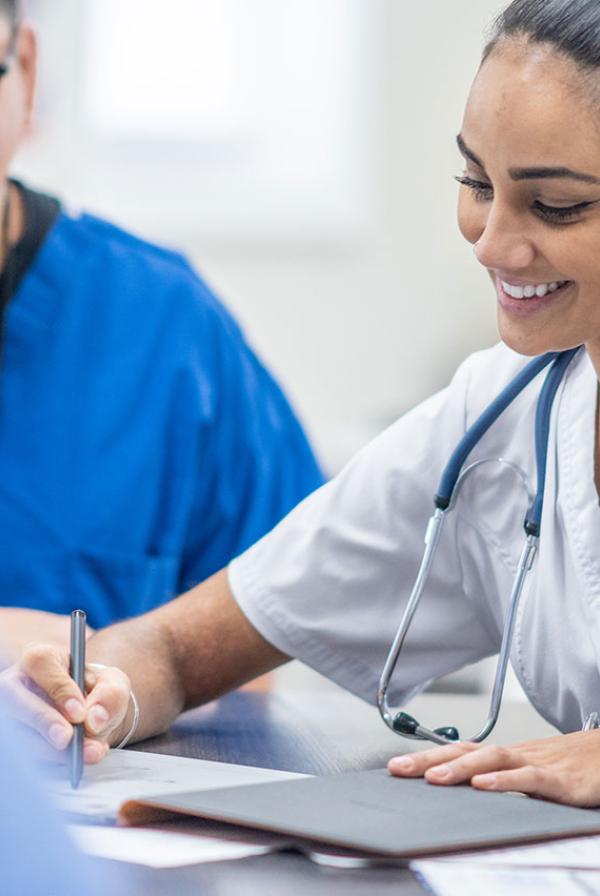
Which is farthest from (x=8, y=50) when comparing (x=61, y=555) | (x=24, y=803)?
(x=24, y=803)

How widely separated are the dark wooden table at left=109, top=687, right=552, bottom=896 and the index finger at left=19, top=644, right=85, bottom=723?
16 centimetres

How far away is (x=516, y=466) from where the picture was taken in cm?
132

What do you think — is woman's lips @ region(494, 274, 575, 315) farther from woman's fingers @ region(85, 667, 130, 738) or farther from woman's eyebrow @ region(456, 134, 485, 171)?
woman's fingers @ region(85, 667, 130, 738)

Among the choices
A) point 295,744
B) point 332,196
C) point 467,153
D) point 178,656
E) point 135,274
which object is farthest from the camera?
point 332,196

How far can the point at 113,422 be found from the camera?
190cm

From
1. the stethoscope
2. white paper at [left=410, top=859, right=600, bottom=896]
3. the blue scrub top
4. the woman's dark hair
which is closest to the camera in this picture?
white paper at [left=410, top=859, right=600, bottom=896]

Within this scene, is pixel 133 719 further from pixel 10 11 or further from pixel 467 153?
pixel 10 11

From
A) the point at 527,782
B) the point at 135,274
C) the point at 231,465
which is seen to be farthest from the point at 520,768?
the point at 135,274

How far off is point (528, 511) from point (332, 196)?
2.18 meters

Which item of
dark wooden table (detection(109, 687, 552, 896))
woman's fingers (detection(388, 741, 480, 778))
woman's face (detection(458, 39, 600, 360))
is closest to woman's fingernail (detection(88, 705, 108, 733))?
dark wooden table (detection(109, 687, 552, 896))

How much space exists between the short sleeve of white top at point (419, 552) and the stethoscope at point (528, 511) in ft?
0.05

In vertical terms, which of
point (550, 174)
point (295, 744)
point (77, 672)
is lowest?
point (295, 744)

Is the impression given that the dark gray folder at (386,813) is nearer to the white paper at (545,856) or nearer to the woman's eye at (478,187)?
the white paper at (545,856)

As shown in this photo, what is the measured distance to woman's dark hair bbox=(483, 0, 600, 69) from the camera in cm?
113
